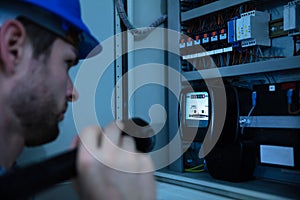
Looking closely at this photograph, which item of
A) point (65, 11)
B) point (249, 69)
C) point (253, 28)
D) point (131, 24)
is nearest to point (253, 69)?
point (249, 69)

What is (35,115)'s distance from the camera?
0.66 meters

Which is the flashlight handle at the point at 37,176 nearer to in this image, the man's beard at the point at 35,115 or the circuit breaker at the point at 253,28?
the man's beard at the point at 35,115

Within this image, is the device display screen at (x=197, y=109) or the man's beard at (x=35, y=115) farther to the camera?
the device display screen at (x=197, y=109)

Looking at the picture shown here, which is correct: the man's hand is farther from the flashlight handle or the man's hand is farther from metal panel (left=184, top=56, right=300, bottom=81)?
metal panel (left=184, top=56, right=300, bottom=81)

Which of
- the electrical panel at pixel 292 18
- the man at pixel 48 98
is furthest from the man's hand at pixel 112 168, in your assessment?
the electrical panel at pixel 292 18

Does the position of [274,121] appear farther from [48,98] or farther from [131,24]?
[48,98]

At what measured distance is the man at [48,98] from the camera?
502 mm

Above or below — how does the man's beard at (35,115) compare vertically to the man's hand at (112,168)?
above

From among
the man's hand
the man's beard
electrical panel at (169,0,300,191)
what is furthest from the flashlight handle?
electrical panel at (169,0,300,191)

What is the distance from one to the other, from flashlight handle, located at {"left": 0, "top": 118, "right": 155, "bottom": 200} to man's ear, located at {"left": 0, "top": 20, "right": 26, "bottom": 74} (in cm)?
23

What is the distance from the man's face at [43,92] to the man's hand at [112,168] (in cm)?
18

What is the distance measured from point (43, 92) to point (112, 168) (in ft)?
0.84

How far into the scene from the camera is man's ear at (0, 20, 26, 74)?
1.85ft

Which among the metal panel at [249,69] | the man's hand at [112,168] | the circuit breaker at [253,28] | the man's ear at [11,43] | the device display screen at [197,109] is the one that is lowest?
the man's hand at [112,168]
